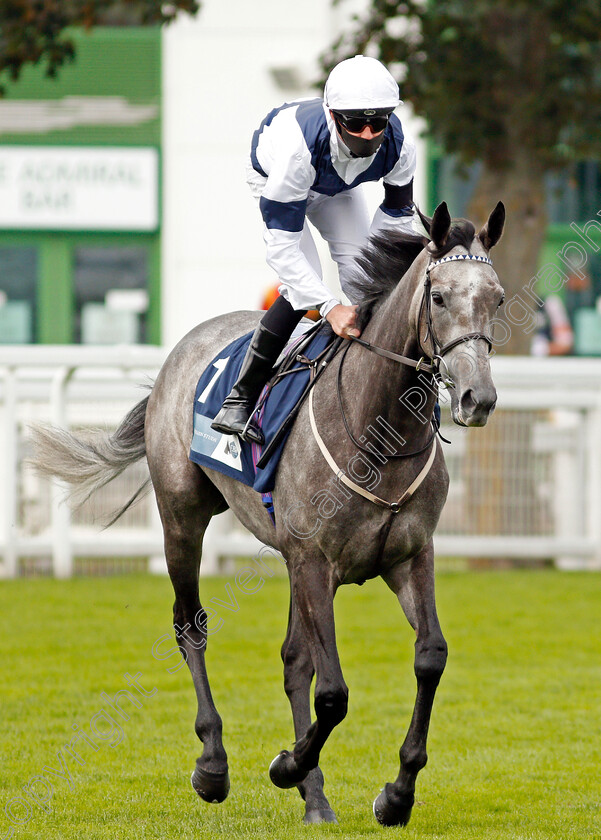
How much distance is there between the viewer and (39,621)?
768cm

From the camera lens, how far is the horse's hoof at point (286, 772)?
151 inches

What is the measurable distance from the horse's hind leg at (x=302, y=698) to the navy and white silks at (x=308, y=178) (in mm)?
1037

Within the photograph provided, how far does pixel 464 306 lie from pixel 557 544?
6.47 meters

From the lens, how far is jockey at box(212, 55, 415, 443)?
378 centimetres

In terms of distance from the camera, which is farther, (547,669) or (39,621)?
(39,621)

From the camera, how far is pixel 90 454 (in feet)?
17.4

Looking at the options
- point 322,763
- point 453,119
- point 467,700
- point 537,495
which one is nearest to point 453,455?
point 537,495

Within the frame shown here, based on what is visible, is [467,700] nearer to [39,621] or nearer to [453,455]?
[39,621]

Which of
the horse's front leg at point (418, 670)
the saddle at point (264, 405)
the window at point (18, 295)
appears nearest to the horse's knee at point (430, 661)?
the horse's front leg at point (418, 670)

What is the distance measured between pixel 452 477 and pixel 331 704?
610cm

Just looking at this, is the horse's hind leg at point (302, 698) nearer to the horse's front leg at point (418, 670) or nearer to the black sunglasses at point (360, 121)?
the horse's front leg at point (418, 670)

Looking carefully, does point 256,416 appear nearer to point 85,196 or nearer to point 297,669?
point 297,669

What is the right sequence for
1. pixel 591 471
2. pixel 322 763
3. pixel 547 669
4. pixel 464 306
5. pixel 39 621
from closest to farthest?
pixel 464 306 < pixel 322 763 < pixel 547 669 < pixel 39 621 < pixel 591 471

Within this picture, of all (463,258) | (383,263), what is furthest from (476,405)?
(383,263)
